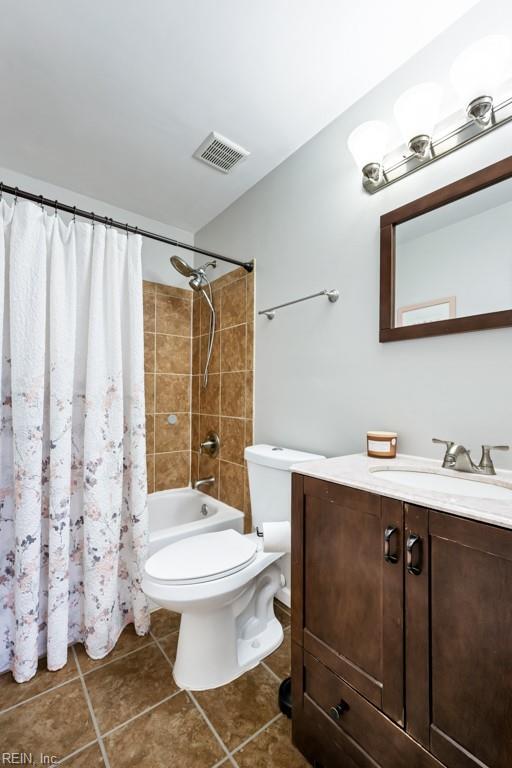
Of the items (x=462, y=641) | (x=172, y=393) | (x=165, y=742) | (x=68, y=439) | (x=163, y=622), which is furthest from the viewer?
(x=172, y=393)

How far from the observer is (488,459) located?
957 millimetres

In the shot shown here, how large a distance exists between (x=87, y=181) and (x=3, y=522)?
1.88m

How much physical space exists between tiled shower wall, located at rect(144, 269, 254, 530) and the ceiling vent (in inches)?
22.5

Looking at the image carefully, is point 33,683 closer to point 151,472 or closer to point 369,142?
point 151,472

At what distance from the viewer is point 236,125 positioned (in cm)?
156

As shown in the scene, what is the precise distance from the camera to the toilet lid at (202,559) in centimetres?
121

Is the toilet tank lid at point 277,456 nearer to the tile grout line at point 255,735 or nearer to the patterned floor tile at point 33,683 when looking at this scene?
the tile grout line at point 255,735

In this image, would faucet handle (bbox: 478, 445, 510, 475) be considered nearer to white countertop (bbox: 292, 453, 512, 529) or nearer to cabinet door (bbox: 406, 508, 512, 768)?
white countertop (bbox: 292, 453, 512, 529)

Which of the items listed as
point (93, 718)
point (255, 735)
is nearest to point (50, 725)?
point (93, 718)

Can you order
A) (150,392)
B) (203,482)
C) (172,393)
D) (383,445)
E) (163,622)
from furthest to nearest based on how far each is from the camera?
(172,393) < (150,392) < (203,482) < (163,622) < (383,445)

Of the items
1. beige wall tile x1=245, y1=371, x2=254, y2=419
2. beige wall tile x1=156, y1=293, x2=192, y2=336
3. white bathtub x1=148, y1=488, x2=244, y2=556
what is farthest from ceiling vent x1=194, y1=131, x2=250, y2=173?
white bathtub x1=148, y1=488, x2=244, y2=556

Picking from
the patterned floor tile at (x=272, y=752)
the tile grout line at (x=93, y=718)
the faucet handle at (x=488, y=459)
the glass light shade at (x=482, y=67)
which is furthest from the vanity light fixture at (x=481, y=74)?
the tile grout line at (x=93, y=718)

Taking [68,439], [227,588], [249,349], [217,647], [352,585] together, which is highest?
[249,349]

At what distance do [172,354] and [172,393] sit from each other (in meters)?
0.29
